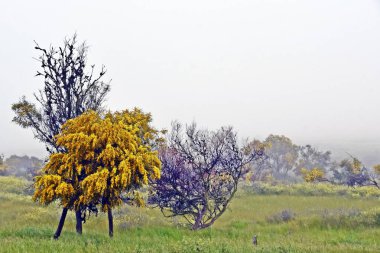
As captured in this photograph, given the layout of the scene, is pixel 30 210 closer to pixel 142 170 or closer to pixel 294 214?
pixel 142 170

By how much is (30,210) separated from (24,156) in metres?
Answer: 124

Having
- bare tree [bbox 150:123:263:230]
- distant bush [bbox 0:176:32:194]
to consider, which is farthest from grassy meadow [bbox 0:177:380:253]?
distant bush [bbox 0:176:32:194]

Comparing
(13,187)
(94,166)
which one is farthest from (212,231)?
(13,187)

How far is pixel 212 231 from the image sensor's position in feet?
56.7

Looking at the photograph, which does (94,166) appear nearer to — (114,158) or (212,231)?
(114,158)

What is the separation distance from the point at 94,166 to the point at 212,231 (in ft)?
23.7

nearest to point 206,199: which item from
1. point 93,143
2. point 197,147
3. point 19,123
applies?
point 197,147

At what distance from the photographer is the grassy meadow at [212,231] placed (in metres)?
10.9

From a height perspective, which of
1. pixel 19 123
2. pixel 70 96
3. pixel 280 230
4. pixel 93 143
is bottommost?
pixel 280 230

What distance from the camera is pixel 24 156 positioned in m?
136

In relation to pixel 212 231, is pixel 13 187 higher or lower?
higher

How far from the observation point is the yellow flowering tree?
12.8 metres

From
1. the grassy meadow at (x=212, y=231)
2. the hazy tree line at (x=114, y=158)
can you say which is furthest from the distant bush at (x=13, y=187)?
the hazy tree line at (x=114, y=158)

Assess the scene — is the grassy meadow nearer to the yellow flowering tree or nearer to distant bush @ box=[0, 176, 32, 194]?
the yellow flowering tree
